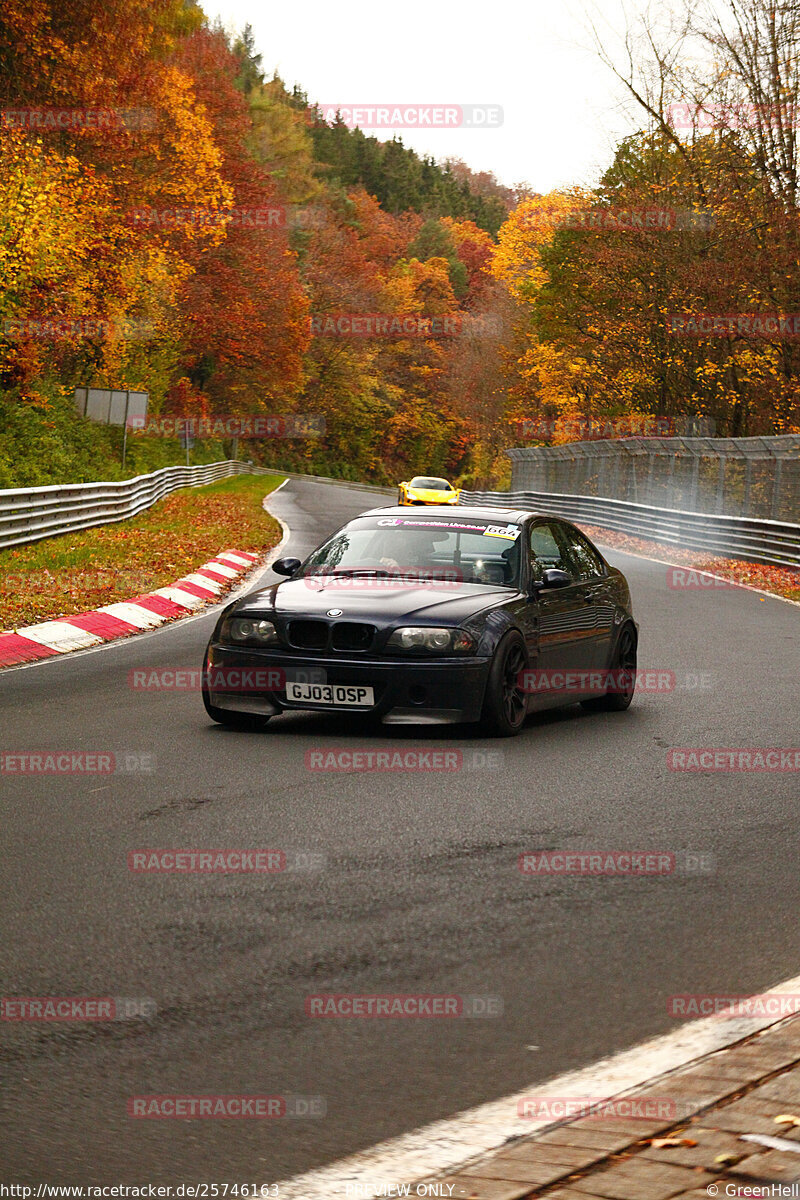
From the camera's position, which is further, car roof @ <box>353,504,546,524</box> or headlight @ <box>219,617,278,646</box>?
car roof @ <box>353,504,546,524</box>

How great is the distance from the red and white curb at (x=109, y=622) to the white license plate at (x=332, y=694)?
15.1 feet

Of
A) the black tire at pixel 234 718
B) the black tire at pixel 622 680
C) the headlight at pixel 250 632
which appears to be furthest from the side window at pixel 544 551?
the black tire at pixel 234 718

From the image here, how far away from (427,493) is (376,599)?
39581mm

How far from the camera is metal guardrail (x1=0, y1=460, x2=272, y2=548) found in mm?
21500

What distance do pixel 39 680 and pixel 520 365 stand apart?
71.7m

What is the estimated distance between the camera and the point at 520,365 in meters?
81.7

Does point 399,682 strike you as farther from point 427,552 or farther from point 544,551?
point 544,551

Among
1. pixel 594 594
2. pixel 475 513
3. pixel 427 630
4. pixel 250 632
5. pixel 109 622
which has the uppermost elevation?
pixel 475 513

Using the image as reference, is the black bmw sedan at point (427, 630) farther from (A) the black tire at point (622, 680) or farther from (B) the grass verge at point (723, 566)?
(B) the grass verge at point (723, 566)

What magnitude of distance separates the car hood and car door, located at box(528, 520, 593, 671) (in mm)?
367

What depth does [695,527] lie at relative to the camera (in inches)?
1355

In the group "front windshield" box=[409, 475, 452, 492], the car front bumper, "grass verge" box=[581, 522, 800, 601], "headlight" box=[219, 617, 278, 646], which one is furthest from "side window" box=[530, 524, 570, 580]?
"front windshield" box=[409, 475, 452, 492]

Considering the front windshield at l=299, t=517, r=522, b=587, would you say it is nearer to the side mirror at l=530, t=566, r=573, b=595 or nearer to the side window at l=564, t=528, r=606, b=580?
the side mirror at l=530, t=566, r=573, b=595

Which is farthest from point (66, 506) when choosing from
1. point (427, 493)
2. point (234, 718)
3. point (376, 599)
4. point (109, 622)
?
point (427, 493)
